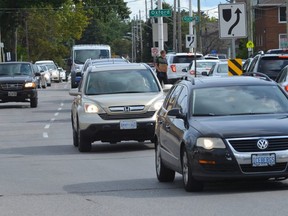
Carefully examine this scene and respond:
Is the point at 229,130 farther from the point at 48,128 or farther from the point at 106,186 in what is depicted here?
the point at 48,128

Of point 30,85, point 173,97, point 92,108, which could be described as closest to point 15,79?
point 30,85

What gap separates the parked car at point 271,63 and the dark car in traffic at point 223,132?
11892 mm

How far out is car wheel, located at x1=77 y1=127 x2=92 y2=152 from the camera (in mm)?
18906

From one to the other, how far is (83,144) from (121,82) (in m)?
1.69

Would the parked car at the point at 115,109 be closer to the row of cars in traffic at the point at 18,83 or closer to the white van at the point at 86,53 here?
the row of cars in traffic at the point at 18,83

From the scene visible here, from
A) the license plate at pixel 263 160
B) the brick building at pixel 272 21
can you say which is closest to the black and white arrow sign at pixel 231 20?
the license plate at pixel 263 160

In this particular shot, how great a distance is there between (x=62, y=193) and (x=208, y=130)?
7.88ft

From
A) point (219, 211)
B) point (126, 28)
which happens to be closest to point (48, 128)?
point (219, 211)

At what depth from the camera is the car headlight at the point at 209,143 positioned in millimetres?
11481

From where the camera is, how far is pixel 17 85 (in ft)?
118

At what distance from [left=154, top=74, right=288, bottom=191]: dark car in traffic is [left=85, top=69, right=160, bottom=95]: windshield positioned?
5791 millimetres

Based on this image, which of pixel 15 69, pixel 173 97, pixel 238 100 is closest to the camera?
pixel 238 100

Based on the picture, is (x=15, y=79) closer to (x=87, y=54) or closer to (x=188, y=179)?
(x=87, y=54)

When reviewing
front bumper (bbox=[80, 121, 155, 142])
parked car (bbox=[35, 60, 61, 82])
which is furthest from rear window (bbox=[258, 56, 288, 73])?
parked car (bbox=[35, 60, 61, 82])
